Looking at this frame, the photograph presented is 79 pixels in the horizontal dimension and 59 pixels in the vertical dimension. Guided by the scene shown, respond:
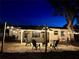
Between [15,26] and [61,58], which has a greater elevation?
[15,26]

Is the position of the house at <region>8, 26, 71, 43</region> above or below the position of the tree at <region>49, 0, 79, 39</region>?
below

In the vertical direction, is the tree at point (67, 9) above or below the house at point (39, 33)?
above

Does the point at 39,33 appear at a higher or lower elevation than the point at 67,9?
lower

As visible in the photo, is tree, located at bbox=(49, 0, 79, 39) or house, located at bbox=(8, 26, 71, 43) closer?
house, located at bbox=(8, 26, 71, 43)

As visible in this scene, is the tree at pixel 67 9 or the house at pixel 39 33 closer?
the house at pixel 39 33

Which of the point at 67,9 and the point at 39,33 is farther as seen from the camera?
the point at 67,9

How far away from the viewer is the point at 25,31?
73.9 ft

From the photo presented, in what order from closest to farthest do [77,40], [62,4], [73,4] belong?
1. [77,40]
2. [73,4]
3. [62,4]

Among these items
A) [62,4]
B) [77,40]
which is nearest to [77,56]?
[77,40]

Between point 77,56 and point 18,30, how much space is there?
14.8 meters

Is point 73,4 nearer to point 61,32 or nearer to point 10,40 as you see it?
point 61,32

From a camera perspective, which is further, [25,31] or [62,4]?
[62,4]

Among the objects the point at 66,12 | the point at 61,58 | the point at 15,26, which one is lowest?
the point at 61,58

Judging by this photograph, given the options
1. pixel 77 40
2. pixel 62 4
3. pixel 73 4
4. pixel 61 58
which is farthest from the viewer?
Answer: pixel 62 4
